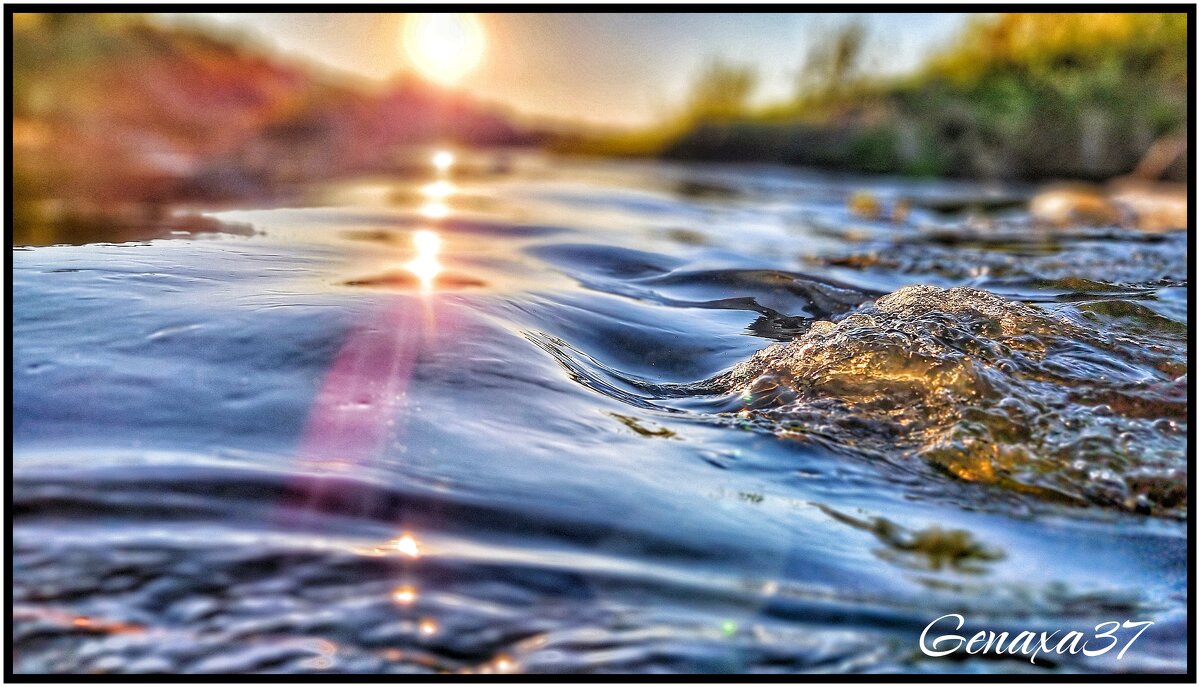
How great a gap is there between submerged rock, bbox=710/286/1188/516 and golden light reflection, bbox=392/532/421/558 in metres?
0.90

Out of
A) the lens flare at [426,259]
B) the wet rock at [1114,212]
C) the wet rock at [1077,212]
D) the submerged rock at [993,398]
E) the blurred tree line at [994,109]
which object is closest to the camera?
the submerged rock at [993,398]

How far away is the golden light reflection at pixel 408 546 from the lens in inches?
61.3

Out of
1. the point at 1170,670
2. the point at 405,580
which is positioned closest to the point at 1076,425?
the point at 1170,670

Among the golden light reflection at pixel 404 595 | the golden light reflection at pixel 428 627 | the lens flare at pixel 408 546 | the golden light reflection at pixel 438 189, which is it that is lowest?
the golden light reflection at pixel 428 627

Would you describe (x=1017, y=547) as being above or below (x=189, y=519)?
below

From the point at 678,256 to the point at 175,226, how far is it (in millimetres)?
2292

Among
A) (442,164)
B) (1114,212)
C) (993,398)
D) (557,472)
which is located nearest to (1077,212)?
(1114,212)

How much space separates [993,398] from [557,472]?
107 centimetres

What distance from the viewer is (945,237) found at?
6.07m

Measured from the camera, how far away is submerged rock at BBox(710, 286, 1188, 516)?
6.59 ft

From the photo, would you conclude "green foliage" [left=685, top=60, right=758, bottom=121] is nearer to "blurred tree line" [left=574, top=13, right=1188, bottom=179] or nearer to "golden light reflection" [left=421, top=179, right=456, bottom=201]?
"blurred tree line" [left=574, top=13, right=1188, bottom=179]

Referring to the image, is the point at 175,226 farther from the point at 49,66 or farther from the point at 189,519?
the point at 49,66

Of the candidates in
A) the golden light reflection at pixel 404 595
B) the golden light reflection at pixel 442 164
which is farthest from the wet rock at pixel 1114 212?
the golden light reflection at pixel 442 164

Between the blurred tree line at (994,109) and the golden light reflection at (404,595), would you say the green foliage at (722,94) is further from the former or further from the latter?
the golden light reflection at (404,595)
